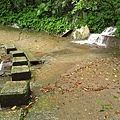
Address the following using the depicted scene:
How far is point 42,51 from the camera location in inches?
323

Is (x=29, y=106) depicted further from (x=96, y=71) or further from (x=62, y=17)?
(x=62, y=17)

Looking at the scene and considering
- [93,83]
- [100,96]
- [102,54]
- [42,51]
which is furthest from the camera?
[42,51]

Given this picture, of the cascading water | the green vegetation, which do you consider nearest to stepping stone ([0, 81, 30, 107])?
the green vegetation

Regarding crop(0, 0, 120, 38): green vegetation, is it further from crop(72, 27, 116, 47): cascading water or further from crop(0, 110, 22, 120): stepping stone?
crop(0, 110, 22, 120): stepping stone

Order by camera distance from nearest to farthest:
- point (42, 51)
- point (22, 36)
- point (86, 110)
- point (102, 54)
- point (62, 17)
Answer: point (86, 110), point (102, 54), point (42, 51), point (22, 36), point (62, 17)

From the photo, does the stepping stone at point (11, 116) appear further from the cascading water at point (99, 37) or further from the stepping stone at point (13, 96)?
the cascading water at point (99, 37)

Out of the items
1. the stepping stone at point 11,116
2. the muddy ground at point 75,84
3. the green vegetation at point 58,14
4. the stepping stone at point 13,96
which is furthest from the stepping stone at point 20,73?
the green vegetation at point 58,14

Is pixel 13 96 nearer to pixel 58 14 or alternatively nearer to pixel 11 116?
pixel 11 116

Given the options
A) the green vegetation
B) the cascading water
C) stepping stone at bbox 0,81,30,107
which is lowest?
stepping stone at bbox 0,81,30,107

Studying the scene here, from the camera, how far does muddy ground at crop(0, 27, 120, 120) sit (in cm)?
329

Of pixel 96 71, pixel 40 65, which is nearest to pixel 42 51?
pixel 40 65

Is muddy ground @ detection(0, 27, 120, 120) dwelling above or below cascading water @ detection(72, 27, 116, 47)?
below

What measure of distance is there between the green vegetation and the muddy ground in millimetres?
2055

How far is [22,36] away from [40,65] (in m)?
5.62
